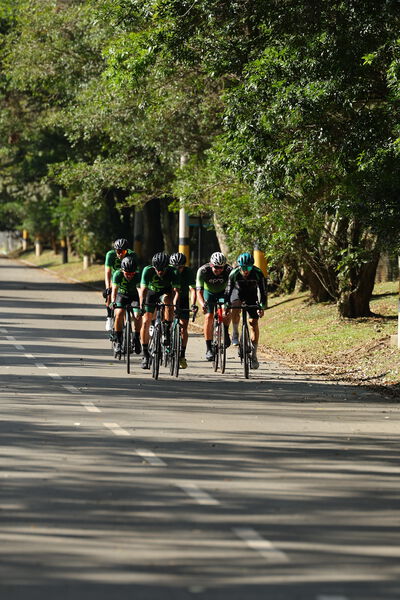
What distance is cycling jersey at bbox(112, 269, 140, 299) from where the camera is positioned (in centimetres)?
1936

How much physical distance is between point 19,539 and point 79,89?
32.1 metres

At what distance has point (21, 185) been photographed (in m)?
61.8

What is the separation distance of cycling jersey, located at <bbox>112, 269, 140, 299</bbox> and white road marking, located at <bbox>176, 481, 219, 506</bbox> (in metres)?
10.1

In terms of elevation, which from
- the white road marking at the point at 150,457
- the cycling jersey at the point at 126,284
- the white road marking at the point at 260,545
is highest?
the cycling jersey at the point at 126,284

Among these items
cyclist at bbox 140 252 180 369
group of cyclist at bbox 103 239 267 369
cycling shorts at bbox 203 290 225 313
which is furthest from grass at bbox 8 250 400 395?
cyclist at bbox 140 252 180 369

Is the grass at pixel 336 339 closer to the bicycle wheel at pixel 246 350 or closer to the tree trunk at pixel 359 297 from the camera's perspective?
the tree trunk at pixel 359 297

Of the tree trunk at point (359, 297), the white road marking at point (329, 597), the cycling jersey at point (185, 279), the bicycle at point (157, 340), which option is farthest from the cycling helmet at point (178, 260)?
the white road marking at point (329, 597)

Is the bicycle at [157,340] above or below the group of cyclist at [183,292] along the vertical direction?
→ below

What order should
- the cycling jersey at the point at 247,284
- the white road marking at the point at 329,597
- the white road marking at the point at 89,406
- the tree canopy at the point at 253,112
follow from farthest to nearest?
the cycling jersey at the point at 247,284, the tree canopy at the point at 253,112, the white road marking at the point at 89,406, the white road marking at the point at 329,597

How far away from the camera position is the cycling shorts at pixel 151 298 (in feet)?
59.4

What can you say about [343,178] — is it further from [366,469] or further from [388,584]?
[388,584]

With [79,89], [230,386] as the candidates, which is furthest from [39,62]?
[230,386]

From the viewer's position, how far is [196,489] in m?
9.15

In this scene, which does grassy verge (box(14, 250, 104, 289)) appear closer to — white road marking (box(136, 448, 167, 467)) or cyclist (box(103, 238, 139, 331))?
cyclist (box(103, 238, 139, 331))
